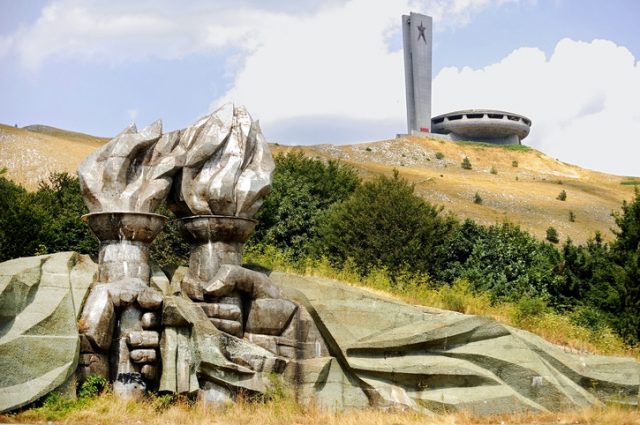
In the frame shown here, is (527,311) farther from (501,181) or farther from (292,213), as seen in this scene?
(501,181)

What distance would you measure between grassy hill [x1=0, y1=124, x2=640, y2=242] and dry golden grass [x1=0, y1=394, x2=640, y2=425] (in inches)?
1270

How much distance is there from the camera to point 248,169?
15.5 m

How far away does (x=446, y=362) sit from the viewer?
573 inches

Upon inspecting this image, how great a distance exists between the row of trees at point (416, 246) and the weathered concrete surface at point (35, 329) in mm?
8791

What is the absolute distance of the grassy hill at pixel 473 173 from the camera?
60.6 meters

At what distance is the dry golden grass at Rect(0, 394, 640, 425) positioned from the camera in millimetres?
12156

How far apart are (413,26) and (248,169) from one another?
72687 mm

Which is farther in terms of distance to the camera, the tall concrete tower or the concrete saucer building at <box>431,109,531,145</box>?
the concrete saucer building at <box>431,109,531,145</box>

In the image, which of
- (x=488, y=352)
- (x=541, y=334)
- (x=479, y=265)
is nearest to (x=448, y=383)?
(x=488, y=352)

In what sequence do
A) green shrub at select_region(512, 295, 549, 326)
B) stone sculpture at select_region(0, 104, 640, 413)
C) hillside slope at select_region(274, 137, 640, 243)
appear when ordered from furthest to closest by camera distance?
hillside slope at select_region(274, 137, 640, 243), green shrub at select_region(512, 295, 549, 326), stone sculpture at select_region(0, 104, 640, 413)

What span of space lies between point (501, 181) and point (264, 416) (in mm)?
66033

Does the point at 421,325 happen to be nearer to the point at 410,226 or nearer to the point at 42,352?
the point at 42,352

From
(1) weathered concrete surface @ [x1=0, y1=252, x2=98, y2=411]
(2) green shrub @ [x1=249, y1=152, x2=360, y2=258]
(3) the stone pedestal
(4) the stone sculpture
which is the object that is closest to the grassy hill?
(2) green shrub @ [x1=249, y1=152, x2=360, y2=258]

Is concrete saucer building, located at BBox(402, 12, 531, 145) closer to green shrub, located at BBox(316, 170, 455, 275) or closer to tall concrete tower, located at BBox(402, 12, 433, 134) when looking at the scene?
tall concrete tower, located at BBox(402, 12, 433, 134)
